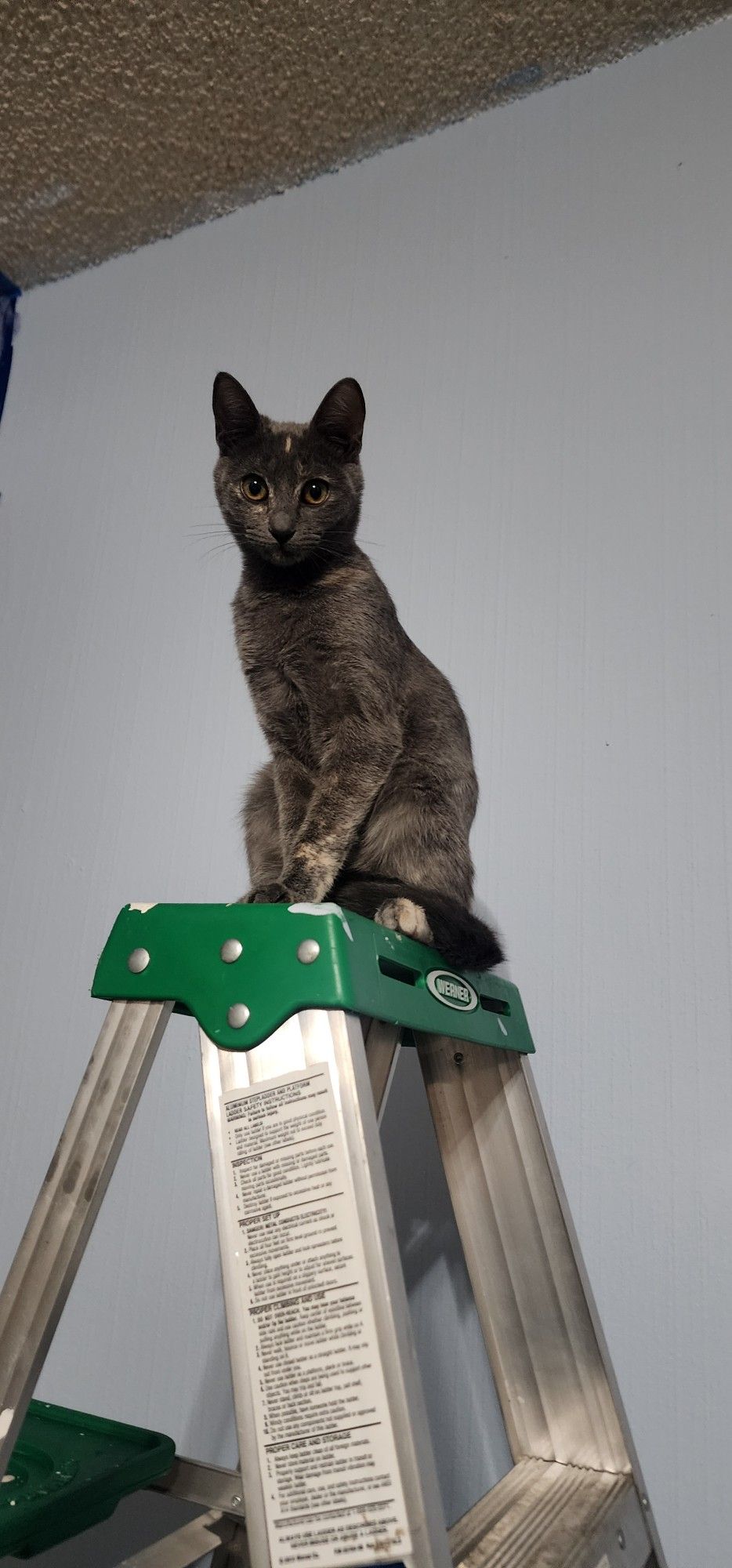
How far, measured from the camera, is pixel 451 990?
0.91 m

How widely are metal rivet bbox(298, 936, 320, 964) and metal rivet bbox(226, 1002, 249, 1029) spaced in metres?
0.05

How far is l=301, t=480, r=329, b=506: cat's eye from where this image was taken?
1.12 m

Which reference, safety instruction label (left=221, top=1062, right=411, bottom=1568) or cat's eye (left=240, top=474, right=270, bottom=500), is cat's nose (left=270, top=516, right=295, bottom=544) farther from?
safety instruction label (left=221, top=1062, right=411, bottom=1568)

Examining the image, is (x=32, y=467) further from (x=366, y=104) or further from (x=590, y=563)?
(x=590, y=563)

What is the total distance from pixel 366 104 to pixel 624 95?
1.32ft

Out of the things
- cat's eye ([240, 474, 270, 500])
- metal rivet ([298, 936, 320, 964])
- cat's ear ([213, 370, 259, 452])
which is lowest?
metal rivet ([298, 936, 320, 964])

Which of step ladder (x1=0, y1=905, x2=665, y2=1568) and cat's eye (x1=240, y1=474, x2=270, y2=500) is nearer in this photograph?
step ladder (x1=0, y1=905, x2=665, y2=1568)

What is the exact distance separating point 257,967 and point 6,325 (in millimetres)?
1741

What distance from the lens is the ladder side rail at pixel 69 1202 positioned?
0.69 meters

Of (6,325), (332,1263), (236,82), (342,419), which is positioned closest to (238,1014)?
(332,1263)

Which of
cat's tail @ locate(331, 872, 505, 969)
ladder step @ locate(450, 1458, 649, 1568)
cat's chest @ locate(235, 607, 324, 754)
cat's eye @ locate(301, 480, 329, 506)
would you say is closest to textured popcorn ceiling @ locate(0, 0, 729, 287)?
cat's eye @ locate(301, 480, 329, 506)

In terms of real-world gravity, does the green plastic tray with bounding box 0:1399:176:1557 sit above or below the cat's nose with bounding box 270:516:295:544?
below

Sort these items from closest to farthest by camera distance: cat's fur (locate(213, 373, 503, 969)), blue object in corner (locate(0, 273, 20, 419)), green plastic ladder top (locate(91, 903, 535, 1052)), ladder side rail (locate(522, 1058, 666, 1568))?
green plastic ladder top (locate(91, 903, 535, 1052)), ladder side rail (locate(522, 1058, 666, 1568)), cat's fur (locate(213, 373, 503, 969)), blue object in corner (locate(0, 273, 20, 419))

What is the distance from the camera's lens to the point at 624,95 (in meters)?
1.56
